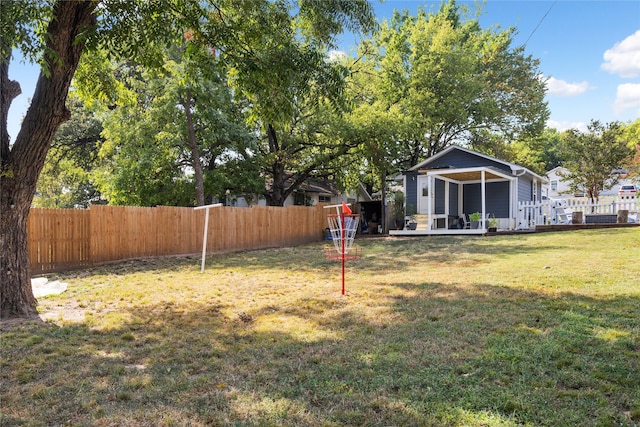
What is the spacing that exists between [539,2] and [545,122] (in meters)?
17.6

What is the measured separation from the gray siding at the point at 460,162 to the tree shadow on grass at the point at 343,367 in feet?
47.9

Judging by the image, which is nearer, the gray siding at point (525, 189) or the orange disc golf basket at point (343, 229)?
the orange disc golf basket at point (343, 229)

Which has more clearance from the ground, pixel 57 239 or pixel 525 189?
pixel 525 189

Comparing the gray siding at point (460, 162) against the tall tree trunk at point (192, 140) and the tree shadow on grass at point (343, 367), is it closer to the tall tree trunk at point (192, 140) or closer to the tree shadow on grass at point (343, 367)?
the tall tree trunk at point (192, 140)

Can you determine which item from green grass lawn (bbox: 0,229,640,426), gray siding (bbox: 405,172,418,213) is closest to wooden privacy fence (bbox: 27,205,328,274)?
green grass lawn (bbox: 0,229,640,426)

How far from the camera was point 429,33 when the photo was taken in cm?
2269

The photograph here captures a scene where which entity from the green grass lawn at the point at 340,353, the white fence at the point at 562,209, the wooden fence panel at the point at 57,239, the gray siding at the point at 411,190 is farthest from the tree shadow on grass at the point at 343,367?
the gray siding at the point at 411,190

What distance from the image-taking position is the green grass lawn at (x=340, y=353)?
2.46m

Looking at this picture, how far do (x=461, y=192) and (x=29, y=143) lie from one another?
18.2m

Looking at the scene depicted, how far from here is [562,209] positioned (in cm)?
1795

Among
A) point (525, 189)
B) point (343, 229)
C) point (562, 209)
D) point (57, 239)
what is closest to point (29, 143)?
point (343, 229)

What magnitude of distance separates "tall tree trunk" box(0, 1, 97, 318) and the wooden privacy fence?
158 inches

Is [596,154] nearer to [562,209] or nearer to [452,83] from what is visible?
[562,209]

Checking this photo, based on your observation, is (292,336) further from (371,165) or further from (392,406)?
(371,165)
